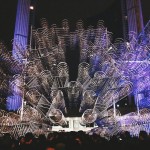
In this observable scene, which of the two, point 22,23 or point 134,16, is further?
point 22,23

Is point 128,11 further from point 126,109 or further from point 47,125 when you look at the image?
point 47,125

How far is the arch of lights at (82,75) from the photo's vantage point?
11914mm

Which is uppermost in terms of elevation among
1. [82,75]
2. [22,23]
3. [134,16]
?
[134,16]

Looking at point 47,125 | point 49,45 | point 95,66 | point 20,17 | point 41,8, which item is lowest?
point 47,125

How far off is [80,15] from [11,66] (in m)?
7.93

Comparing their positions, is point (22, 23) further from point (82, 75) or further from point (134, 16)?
point (134, 16)

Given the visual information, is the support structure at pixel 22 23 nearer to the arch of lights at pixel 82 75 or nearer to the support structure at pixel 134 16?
the arch of lights at pixel 82 75

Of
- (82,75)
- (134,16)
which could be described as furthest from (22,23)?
(134,16)

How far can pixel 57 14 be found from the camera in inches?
754

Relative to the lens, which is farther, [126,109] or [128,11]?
[128,11]

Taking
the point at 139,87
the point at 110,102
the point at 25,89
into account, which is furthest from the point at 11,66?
the point at 139,87

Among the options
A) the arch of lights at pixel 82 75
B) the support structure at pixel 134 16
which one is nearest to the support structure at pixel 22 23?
the arch of lights at pixel 82 75

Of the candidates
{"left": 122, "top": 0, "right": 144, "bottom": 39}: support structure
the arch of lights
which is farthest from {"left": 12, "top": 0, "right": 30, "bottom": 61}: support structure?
{"left": 122, "top": 0, "right": 144, "bottom": 39}: support structure

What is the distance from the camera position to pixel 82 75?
43.0 feet
